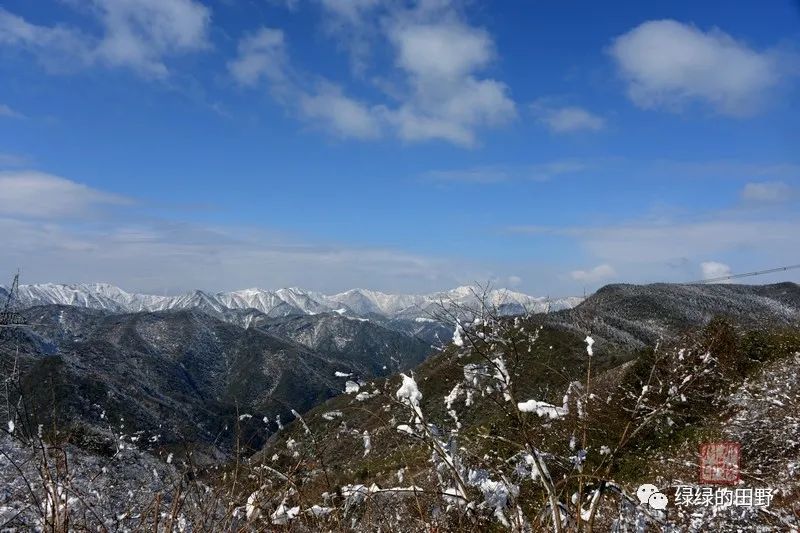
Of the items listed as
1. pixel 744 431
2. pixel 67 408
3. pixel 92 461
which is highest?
pixel 744 431

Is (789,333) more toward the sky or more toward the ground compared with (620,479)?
more toward the sky

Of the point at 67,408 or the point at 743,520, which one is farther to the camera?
the point at 67,408

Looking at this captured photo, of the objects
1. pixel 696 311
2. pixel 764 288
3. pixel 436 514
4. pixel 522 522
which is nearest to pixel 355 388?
pixel 436 514

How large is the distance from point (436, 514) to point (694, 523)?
11792mm

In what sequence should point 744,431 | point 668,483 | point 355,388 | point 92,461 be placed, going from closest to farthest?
point 355,388 < point 668,483 < point 744,431 < point 92,461

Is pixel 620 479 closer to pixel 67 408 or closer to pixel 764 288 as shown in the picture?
pixel 764 288

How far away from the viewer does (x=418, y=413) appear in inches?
164

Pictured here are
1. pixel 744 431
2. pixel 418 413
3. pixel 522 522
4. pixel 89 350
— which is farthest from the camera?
pixel 89 350

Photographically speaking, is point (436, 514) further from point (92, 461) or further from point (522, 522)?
point (92, 461)

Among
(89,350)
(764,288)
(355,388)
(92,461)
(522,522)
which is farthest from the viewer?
(89,350)

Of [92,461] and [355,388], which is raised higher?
[355,388]

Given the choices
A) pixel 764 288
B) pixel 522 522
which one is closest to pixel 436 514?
pixel 522 522

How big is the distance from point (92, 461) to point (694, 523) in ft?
85.6

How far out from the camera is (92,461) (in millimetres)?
25984
